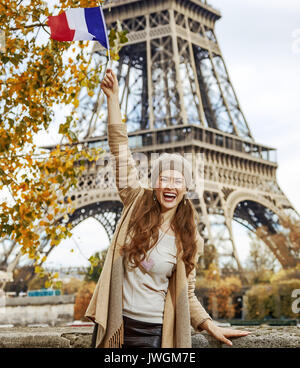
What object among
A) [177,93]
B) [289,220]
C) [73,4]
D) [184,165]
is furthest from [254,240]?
[184,165]

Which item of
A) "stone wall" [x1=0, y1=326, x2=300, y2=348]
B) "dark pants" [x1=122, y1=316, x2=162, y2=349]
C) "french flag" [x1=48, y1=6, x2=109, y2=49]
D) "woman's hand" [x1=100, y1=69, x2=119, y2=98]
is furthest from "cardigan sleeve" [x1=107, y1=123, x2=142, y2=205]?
"french flag" [x1=48, y1=6, x2=109, y2=49]

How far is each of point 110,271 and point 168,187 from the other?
2.10 feet

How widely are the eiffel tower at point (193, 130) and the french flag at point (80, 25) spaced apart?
91.4ft

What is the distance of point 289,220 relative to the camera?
38.1 m

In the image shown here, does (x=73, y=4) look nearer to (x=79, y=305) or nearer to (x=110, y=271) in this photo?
(x=110, y=271)

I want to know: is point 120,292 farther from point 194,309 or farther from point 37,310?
point 37,310

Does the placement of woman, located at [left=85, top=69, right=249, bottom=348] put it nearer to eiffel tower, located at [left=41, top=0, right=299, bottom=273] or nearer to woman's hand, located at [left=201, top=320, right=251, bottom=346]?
woman's hand, located at [left=201, top=320, right=251, bottom=346]

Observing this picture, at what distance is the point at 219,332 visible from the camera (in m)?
3.71

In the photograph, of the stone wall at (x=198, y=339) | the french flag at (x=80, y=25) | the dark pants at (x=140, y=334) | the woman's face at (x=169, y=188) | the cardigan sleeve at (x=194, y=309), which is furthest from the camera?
the french flag at (x=80, y=25)

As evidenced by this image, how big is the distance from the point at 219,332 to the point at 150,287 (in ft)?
2.19

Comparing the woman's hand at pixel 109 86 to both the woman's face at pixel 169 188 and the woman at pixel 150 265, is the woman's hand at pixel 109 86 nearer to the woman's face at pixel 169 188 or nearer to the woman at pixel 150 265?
the woman at pixel 150 265

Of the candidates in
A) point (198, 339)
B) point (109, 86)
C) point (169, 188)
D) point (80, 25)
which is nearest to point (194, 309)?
point (198, 339)

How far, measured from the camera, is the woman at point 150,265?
11.0ft

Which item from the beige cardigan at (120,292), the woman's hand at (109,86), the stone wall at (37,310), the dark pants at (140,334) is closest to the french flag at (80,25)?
the woman's hand at (109,86)
